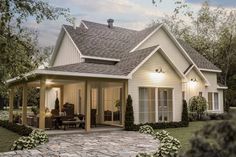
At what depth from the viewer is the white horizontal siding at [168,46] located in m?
23.0

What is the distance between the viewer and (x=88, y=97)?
15578 millimetres

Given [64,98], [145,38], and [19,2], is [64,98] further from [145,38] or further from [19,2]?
[19,2]

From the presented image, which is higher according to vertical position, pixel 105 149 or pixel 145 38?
pixel 145 38

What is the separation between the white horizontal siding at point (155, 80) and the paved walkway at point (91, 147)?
4.55 metres

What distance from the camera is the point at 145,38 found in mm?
22219

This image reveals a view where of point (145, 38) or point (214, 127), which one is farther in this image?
point (145, 38)

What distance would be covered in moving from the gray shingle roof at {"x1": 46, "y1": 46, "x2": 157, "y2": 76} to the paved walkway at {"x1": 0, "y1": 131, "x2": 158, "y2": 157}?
4.23 meters

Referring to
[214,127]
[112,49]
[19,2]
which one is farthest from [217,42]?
[214,127]

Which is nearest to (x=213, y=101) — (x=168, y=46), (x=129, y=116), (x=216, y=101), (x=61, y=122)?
(x=216, y=101)

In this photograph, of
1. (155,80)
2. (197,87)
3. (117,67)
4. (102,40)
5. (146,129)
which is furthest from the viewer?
(197,87)

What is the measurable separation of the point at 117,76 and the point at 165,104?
413 cm

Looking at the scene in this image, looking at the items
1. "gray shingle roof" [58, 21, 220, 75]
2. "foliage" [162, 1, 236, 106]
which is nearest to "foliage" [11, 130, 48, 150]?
"gray shingle roof" [58, 21, 220, 75]

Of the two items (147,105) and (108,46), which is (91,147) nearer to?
(147,105)

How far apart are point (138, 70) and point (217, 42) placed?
65.9ft
